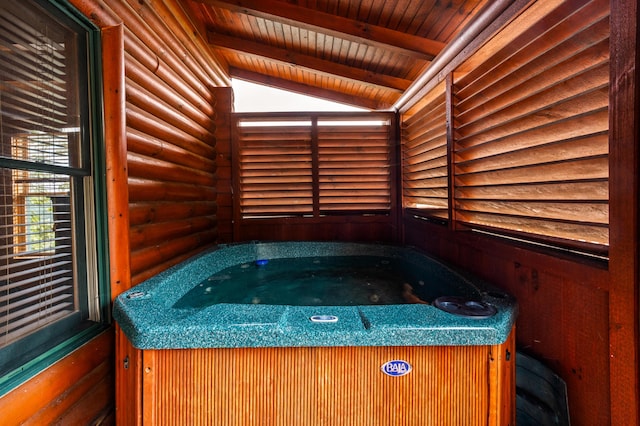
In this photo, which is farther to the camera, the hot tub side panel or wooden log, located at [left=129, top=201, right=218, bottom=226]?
wooden log, located at [left=129, top=201, right=218, bottom=226]

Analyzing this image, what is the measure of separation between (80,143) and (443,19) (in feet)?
9.31

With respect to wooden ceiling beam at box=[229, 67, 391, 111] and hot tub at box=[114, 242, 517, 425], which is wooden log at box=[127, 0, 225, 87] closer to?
wooden ceiling beam at box=[229, 67, 391, 111]

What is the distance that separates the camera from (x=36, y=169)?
1.20 meters

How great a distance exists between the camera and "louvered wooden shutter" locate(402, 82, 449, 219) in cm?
237

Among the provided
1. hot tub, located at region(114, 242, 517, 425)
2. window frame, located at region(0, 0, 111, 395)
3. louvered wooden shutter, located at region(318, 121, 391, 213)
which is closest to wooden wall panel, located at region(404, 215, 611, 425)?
hot tub, located at region(114, 242, 517, 425)

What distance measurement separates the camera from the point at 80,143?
57.0 inches

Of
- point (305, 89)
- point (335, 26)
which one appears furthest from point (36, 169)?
point (305, 89)

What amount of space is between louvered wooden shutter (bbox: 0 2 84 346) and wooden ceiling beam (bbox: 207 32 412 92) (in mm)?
2267

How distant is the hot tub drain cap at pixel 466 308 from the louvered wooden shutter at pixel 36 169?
5.95 ft

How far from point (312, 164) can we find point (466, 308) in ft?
8.95

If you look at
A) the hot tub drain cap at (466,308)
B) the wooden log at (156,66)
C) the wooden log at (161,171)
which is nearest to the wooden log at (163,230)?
the wooden log at (161,171)

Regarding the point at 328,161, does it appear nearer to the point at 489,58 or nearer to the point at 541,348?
the point at 489,58

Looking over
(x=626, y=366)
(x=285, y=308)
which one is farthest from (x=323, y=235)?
(x=626, y=366)

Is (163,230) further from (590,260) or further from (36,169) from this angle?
(590,260)
